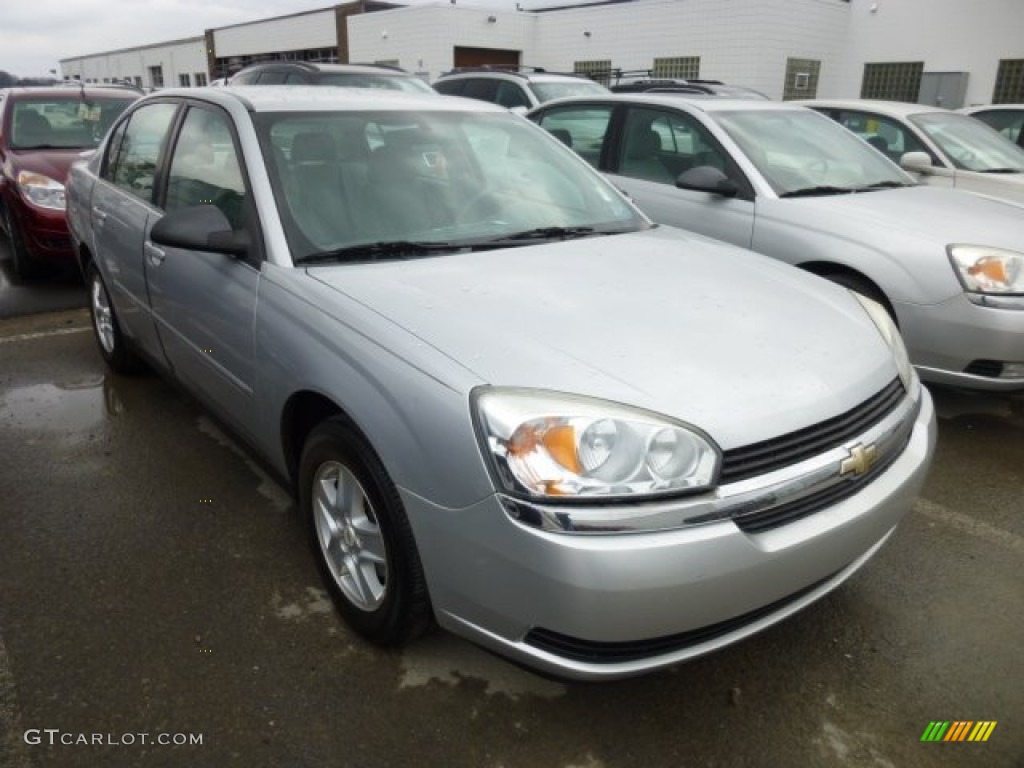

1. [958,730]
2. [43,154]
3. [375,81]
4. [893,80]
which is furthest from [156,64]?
[958,730]

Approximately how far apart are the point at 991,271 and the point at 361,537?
3.17m

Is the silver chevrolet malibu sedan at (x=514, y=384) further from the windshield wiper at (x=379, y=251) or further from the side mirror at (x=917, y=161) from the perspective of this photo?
the side mirror at (x=917, y=161)

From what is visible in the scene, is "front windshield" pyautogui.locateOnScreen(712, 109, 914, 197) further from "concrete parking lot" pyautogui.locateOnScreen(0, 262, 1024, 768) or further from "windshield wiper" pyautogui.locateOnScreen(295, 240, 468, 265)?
"windshield wiper" pyautogui.locateOnScreen(295, 240, 468, 265)

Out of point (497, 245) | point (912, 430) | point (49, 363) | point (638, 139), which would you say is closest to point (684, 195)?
point (638, 139)

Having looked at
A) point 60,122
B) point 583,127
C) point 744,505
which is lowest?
point 744,505

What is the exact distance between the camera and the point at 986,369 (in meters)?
3.74

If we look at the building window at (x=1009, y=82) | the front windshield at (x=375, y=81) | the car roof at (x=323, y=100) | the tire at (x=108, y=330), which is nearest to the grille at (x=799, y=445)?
the car roof at (x=323, y=100)

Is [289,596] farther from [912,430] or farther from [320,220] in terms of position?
[912,430]

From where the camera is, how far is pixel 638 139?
5328 mm

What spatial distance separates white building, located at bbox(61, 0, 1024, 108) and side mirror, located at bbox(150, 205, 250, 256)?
17.0 metres

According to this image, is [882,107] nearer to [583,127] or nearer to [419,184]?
[583,127]

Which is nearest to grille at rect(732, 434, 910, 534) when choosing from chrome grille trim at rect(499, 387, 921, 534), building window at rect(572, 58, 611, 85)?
chrome grille trim at rect(499, 387, 921, 534)

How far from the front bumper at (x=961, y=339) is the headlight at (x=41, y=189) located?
604cm

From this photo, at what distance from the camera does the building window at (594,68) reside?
72.6 feet
